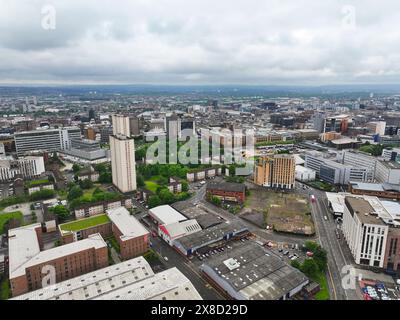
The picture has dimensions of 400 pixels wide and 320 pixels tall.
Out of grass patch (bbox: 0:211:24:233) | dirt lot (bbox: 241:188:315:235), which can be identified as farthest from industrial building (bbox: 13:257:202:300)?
grass patch (bbox: 0:211:24:233)

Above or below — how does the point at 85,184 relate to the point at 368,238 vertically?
below

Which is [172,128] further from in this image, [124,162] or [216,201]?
[216,201]

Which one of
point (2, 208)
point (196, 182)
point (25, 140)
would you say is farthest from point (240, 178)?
point (25, 140)

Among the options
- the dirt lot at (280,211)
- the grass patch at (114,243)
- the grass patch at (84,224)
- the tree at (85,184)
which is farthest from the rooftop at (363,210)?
the tree at (85,184)

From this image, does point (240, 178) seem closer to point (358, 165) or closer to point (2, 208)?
point (358, 165)

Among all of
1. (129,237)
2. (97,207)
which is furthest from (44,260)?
(97,207)

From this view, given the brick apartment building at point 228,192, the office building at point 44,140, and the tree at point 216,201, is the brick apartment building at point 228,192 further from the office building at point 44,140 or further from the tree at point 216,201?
the office building at point 44,140
